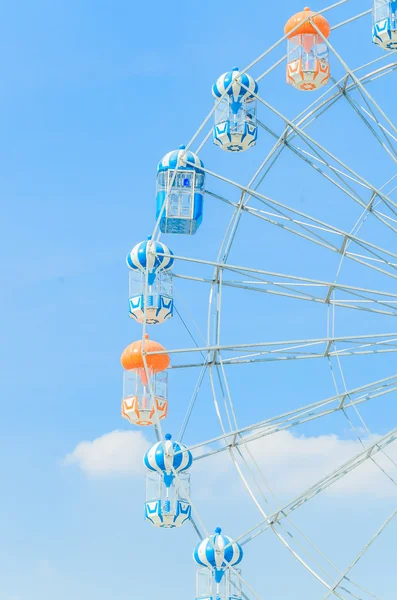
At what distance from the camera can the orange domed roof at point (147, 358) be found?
98.6ft

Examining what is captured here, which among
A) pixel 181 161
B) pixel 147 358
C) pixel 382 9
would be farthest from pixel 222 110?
pixel 147 358

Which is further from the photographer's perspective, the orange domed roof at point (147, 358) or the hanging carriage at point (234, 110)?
the hanging carriage at point (234, 110)

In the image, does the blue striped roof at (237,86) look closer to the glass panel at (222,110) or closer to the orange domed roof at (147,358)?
the glass panel at (222,110)

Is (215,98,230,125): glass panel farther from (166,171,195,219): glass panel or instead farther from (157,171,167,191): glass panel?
(157,171,167,191): glass panel

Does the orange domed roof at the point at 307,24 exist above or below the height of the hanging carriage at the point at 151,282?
above

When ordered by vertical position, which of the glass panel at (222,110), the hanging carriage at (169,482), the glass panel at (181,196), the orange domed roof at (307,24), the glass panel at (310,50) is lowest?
the hanging carriage at (169,482)

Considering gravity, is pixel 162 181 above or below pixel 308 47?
below

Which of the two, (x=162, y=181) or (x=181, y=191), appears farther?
(x=162, y=181)

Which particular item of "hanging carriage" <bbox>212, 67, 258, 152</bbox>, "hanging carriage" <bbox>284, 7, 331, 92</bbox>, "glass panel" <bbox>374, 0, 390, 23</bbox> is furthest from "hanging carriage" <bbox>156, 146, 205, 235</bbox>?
"glass panel" <bbox>374, 0, 390, 23</bbox>

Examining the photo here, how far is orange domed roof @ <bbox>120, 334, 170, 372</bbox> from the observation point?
3006cm

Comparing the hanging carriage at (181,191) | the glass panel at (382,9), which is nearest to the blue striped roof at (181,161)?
the hanging carriage at (181,191)

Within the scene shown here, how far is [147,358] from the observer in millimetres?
30031

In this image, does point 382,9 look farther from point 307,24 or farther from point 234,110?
point 234,110

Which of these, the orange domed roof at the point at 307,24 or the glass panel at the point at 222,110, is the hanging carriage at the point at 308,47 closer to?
the orange domed roof at the point at 307,24
